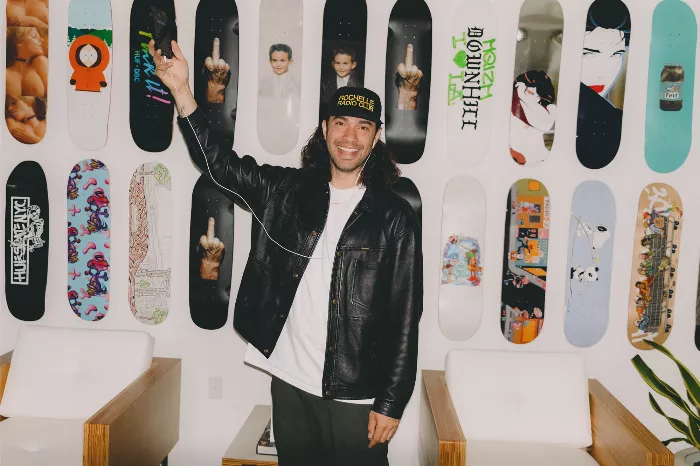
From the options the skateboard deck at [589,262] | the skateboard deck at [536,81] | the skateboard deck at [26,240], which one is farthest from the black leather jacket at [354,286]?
the skateboard deck at [26,240]

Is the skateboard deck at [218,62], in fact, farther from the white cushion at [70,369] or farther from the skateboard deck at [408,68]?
the white cushion at [70,369]

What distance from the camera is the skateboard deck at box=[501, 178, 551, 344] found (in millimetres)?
2381

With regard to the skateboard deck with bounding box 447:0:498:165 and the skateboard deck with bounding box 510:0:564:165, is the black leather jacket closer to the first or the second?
the skateboard deck with bounding box 447:0:498:165

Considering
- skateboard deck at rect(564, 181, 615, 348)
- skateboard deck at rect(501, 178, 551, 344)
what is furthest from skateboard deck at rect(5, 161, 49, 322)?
skateboard deck at rect(564, 181, 615, 348)

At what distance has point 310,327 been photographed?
1.70 metres

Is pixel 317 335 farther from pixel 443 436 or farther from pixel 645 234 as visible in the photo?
pixel 645 234

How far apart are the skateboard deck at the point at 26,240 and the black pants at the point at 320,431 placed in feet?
4.58

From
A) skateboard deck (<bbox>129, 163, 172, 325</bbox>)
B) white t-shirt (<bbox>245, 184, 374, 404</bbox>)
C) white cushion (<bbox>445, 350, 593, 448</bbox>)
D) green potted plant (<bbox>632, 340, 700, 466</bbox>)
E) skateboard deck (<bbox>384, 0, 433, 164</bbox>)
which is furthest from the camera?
skateboard deck (<bbox>129, 163, 172, 325</bbox>)

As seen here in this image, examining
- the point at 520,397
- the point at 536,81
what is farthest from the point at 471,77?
the point at 520,397

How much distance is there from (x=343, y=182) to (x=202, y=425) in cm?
146

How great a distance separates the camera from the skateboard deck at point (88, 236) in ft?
8.00

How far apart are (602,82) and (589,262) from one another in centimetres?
78

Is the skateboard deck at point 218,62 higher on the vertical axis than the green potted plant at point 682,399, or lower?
higher

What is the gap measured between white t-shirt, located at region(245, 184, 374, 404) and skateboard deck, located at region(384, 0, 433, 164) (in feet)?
2.32
